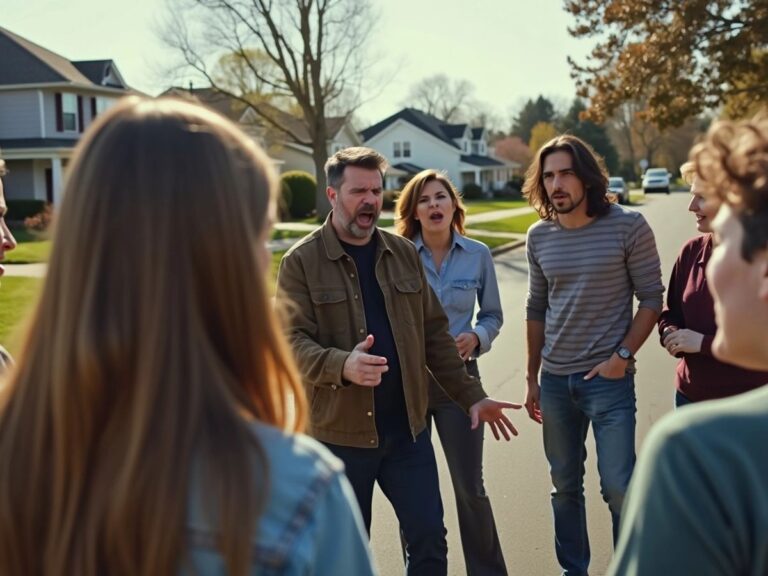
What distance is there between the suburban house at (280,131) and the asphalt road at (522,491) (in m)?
25.6

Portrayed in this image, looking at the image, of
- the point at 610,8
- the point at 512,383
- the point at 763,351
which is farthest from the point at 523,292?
the point at 763,351

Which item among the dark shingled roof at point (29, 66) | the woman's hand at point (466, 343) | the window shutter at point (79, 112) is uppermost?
the dark shingled roof at point (29, 66)

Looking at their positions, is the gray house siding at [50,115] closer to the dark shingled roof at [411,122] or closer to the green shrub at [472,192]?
the green shrub at [472,192]

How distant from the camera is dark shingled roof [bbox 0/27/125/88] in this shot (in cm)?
3928

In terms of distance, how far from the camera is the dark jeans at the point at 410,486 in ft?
13.2

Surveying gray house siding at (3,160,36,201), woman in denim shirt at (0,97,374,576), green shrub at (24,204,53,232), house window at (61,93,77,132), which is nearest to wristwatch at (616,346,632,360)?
green shrub at (24,204,53,232)

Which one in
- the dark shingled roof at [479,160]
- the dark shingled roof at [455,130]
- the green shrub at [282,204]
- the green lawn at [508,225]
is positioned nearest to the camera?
the green shrub at [282,204]

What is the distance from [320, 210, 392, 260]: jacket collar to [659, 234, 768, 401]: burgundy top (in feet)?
4.69

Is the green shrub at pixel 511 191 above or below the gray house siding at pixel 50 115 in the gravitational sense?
below

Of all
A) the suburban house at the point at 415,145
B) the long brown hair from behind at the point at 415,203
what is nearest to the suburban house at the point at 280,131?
the suburban house at the point at 415,145

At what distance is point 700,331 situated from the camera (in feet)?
13.8

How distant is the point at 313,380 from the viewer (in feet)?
12.8

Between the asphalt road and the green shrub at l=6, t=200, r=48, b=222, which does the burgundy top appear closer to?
the asphalt road

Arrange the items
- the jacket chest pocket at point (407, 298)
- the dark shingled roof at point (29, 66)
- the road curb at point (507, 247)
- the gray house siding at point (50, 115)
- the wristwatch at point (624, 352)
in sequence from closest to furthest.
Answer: the jacket chest pocket at point (407, 298) < the wristwatch at point (624, 352) < the road curb at point (507, 247) < the dark shingled roof at point (29, 66) < the gray house siding at point (50, 115)
